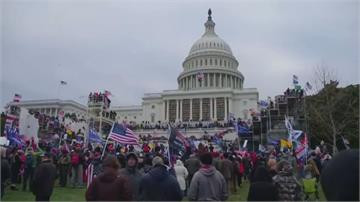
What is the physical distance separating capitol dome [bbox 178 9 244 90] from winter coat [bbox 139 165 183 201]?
297ft

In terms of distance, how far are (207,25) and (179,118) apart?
38.0 metres

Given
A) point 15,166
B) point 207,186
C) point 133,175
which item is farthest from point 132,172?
point 15,166

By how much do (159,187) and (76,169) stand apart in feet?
35.1

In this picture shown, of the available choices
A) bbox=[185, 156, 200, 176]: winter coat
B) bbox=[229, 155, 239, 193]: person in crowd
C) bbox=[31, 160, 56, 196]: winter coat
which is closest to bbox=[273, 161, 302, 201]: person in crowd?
bbox=[31, 160, 56, 196]: winter coat

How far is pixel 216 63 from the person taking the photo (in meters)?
107

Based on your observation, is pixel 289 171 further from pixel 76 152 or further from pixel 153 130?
pixel 153 130

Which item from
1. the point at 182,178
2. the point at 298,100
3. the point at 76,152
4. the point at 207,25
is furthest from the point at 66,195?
the point at 207,25

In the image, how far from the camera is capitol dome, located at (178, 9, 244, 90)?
340 ft

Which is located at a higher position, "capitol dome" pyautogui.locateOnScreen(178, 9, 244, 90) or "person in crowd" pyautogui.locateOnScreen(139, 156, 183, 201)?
"capitol dome" pyautogui.locateOnScreen(178, 9, 244, 90)

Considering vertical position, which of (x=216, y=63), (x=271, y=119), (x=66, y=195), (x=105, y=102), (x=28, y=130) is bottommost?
(x=66, y=195)

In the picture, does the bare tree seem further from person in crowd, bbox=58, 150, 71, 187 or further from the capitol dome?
the capitol dome

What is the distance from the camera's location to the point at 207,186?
6.69 meters

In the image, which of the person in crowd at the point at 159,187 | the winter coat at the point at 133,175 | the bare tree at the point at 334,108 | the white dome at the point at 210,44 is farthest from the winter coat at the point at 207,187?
the white dome at the point at 210,44

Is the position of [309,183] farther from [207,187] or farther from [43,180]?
[43,180]
